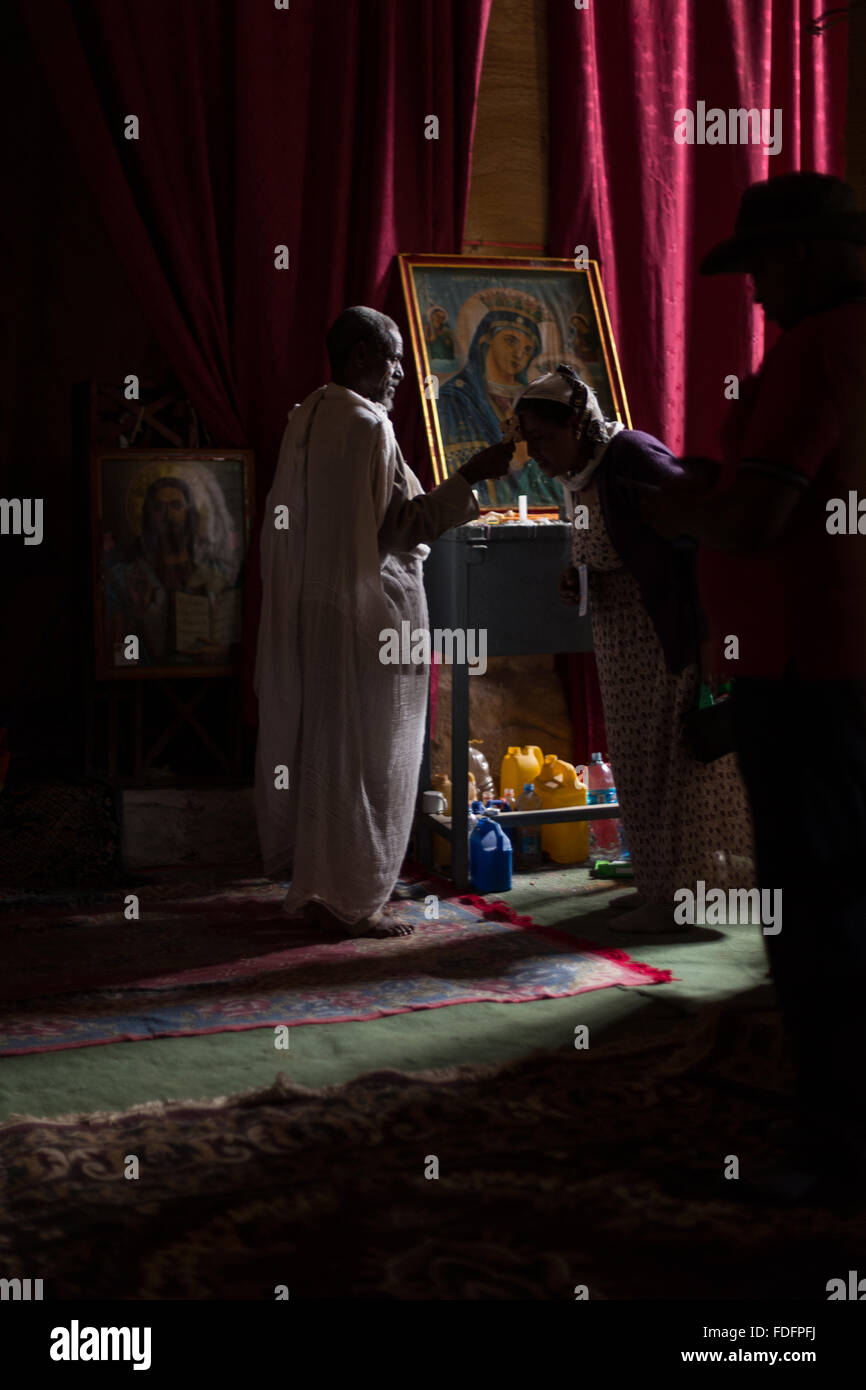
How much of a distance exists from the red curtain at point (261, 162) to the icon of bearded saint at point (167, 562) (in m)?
0.15

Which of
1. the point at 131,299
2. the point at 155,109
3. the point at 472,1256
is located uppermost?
the point at 155,109

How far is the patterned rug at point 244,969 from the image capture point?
327cm

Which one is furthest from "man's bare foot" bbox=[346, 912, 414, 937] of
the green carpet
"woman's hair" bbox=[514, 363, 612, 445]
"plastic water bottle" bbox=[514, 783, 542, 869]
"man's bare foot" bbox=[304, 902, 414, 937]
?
"woman's hair" bbox=[514, 363, 612, 445]

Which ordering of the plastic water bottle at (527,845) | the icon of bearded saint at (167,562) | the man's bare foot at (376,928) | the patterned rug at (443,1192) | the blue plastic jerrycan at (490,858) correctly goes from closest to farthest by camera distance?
1. the patterned rug at (443,1192)
2. the man's bare foot at (376,928)
3. the blue plastic jerrycan at (490,858)
4. the icon of bearded saint at (167,562)
5. the plastic water bottle at (527,845)

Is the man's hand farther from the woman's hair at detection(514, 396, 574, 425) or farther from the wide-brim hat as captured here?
the wide-brim hat

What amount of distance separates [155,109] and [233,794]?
7.38 ft

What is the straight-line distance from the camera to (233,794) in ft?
16.1

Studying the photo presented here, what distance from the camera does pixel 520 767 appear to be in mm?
4961

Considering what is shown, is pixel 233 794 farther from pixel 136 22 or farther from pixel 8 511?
pixel 136 22

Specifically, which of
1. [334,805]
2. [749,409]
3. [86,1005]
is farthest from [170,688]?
[749,409]

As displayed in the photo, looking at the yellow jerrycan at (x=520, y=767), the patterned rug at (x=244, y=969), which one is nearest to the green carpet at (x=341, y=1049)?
the patterned rug at (x=244, y=969)

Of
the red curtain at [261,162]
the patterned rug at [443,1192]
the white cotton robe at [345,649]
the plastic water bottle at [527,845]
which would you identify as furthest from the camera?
the plastic water bottle at [527,845]

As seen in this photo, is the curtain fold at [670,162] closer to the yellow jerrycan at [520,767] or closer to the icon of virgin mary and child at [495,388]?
the icon of virgin mary and child at [495,388]

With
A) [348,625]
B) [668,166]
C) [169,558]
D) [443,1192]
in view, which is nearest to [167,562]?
[169,558]
